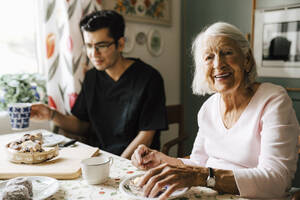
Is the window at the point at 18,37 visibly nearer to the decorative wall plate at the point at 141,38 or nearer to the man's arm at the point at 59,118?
the man's arm at the point at 59,118

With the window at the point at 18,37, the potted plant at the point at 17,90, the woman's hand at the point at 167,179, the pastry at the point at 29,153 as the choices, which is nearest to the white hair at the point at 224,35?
the woman's hand at the point at 167,179

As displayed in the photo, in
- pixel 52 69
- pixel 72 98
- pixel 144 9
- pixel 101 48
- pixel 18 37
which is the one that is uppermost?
pixel 144 9

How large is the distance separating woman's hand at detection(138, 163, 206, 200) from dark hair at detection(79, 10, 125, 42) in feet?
3.79

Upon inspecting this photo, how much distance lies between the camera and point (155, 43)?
114 inches

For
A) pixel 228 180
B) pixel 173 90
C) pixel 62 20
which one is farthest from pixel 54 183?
pixel 173 90

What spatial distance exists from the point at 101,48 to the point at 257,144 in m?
1.13

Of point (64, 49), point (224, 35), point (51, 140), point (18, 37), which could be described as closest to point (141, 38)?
point (64, 49)

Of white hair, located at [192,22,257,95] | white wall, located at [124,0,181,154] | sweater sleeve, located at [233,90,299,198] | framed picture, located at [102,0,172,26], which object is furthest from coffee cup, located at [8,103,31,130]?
white wall, located at [124,0,181,154]

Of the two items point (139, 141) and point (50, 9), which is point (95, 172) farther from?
point (50, 9)

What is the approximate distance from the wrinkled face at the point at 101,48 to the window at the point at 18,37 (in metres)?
0.76

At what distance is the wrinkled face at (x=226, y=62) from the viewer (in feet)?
3.88

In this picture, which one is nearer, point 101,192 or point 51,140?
point 101,192

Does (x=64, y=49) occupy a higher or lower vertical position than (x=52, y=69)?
higher

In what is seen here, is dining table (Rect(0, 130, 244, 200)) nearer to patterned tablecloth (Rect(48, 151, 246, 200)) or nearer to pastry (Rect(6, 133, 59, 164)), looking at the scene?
patterned tablecloth (Rect(48, 151, 246, 200))
